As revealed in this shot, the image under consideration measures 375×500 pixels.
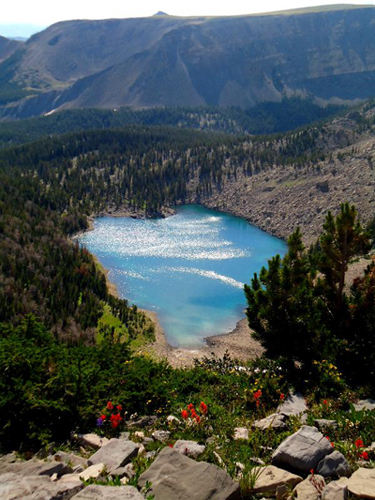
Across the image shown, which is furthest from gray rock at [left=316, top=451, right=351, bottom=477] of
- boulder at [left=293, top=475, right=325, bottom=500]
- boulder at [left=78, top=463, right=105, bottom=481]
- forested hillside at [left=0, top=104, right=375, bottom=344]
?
forested hillside at [left=0, top=104, right=375, bottom=344]

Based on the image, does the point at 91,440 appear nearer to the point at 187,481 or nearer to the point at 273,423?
the point at 187,481

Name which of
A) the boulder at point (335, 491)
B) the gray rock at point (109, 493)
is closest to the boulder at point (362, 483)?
the boulder at point (335, 491)

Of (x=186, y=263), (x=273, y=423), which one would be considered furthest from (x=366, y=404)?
(x=186, y=263)

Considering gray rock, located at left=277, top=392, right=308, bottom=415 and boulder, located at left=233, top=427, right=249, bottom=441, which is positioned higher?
boulder, located at left=233, top=427, right=249, bottom=441

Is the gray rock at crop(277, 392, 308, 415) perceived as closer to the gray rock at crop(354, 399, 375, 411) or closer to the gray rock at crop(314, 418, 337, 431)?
the gray rock at crop(314, 418, 337, 431)

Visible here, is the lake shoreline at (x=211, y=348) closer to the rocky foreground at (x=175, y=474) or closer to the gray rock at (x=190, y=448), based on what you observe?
the gray rock at (x=190, y=448)

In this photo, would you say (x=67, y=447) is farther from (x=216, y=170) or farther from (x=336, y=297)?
(x=216, y=170)

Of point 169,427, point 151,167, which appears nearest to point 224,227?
point 151,167
